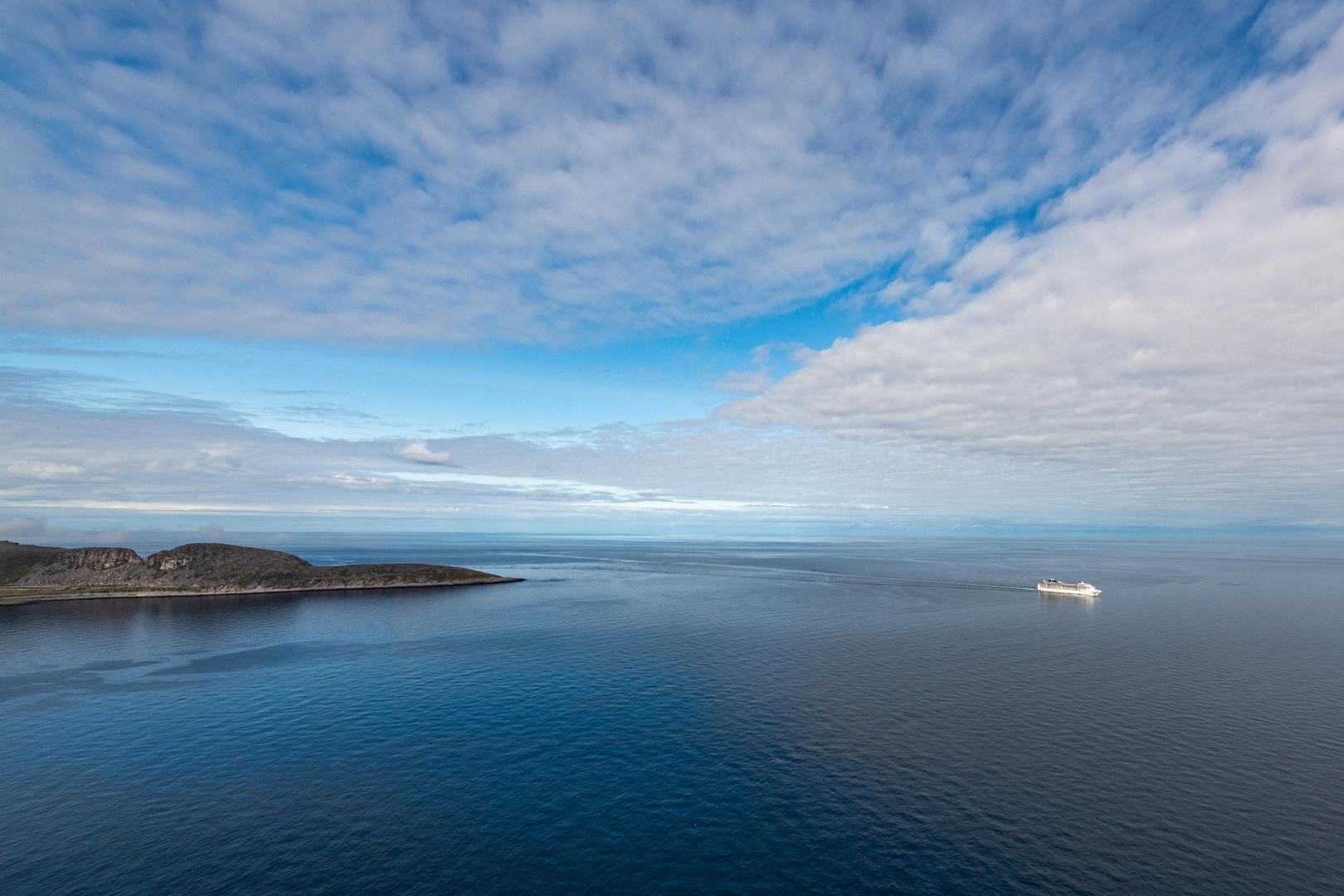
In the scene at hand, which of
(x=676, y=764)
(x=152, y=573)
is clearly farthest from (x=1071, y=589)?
(x=152, y=573)

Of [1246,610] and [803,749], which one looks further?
[1246,610]

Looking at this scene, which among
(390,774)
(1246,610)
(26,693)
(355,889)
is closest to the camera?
(355,889)

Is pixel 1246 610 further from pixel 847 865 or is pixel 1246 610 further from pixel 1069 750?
pixel 847 865

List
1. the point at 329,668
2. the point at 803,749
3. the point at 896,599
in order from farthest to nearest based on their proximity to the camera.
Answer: the point at 896,599 → the point at 329,668 → the point at 803,749

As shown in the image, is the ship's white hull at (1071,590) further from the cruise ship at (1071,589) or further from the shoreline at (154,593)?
the shoreline at (154,593)

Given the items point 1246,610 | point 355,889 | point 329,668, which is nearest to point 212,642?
point 329,668

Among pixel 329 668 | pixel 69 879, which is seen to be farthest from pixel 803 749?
pixel 329 668

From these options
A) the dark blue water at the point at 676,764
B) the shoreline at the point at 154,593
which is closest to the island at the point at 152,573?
the shoreline at the point at 154,593
